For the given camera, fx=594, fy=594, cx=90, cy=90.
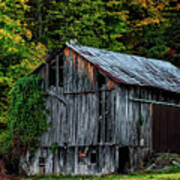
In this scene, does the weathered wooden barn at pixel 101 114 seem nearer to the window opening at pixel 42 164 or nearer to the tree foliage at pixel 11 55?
the window opening at pixel 42 164

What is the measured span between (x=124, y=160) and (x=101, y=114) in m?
2.84

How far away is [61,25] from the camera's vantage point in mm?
49406

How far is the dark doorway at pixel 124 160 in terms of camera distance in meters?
32.3

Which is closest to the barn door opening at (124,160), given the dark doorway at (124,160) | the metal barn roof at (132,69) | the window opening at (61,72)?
the dark doorway at (124,160)

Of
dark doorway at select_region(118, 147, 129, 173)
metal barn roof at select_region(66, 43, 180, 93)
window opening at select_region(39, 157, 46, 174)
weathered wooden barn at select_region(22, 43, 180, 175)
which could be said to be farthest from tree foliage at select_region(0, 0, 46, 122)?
dark doorway at select_region(118, 147, 129, 173)

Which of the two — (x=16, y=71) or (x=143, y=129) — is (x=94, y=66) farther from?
(x=16, y=71)

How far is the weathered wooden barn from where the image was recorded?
32.0 m

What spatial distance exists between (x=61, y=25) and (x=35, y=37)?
8.02 feet

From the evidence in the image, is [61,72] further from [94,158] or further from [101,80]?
[94,158]

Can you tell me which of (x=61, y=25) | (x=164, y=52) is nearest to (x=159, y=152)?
(x=164, y=52)

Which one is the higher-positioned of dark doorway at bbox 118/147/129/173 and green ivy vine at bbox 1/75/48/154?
green ivy vine at bbox 1/75/48/154

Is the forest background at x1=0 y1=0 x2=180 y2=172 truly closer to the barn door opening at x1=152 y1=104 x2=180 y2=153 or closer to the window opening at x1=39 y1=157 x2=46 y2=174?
the window opening at x1=39 y1=157 x2=46 y2=174

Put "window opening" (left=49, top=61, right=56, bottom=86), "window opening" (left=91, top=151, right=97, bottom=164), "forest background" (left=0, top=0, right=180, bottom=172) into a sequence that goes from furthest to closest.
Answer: "forest background" (left=0, top=0, right=180, bottom=172) < "window opening" (left=49, top=61, right=56, bottom=86) < "window opening" (left=91, top=151, right=97, bottom=164)

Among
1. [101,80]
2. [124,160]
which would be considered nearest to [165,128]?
[124,160]
